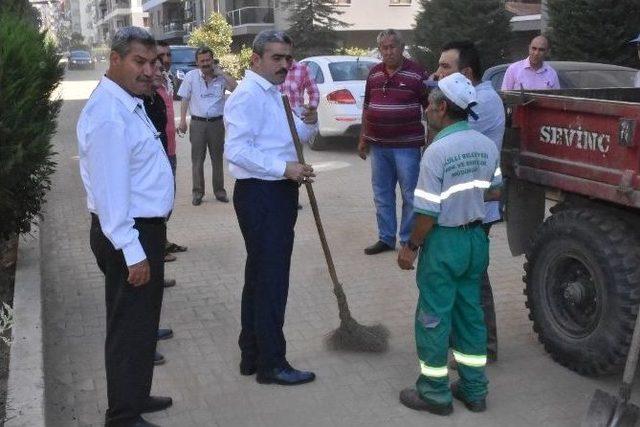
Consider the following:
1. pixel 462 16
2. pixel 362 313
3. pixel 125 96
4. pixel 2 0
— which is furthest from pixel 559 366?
pixel 462 16

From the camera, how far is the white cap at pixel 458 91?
3.83m

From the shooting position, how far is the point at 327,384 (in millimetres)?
4512

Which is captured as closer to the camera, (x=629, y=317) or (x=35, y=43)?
(x=629, y=317)

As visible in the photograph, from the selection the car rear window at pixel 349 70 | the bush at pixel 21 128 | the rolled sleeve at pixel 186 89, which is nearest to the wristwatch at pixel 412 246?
the bush at pixel 21 128

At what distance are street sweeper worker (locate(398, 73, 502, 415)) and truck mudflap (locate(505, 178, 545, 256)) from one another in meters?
0.89

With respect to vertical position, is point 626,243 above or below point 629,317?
above

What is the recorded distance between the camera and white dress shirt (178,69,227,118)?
8.97 m

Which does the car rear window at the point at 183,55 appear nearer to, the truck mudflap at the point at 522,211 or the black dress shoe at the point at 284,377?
the truck mudflap at the point at 522,211

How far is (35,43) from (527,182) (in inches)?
168

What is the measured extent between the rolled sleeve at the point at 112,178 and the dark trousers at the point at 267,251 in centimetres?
98

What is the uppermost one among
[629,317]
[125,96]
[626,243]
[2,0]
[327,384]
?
[2,0]

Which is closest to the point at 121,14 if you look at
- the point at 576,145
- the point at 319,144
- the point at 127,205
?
the point at 319,144

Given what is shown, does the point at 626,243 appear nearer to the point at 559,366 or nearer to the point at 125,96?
the point at 559,366

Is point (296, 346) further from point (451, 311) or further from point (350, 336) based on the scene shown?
point (451, 311)
